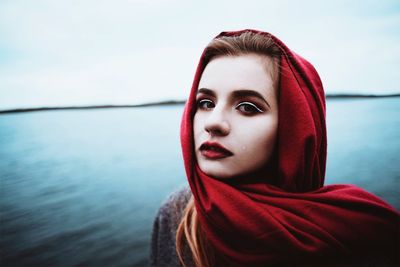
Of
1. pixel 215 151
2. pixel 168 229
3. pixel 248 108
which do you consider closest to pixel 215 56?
pixel 248 108

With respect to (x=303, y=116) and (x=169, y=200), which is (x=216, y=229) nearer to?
(x=169, y=200)

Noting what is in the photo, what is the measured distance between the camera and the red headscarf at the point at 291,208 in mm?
874

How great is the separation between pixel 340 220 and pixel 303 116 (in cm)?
49

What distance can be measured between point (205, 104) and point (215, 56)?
0.26m

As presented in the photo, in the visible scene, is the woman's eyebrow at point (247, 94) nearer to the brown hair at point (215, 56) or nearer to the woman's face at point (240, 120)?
the woman's face at point (240, 120)

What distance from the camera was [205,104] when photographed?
109 centimetres

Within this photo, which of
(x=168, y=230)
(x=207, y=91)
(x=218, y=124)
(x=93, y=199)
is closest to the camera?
(x=218, y=124)

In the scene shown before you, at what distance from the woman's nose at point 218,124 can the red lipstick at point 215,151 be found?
0.18 ft

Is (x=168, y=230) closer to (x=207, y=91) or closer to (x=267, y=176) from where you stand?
(x=267, y=176)

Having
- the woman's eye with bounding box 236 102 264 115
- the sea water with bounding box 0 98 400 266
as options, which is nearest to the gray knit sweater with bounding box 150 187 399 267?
the woman's eye with bounding box 236 102 264 115

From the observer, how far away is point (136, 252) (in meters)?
4.36

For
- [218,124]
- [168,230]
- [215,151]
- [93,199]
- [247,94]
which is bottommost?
[93,199]

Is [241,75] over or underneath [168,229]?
over

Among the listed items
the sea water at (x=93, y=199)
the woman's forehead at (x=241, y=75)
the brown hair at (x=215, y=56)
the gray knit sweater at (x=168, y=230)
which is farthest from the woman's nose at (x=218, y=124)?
the sea water at (x=93, y=199)
